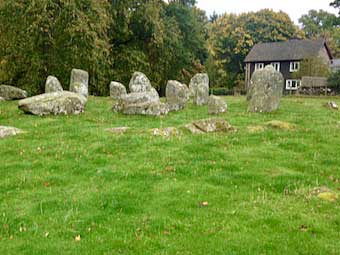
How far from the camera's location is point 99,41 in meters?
32.1

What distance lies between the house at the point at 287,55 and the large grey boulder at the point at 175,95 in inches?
1760

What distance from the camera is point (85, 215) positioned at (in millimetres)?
7688

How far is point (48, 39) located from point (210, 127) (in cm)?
2033

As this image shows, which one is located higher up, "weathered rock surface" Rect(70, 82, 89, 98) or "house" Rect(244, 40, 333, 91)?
"house" Rect(244, 40, 333, 91)

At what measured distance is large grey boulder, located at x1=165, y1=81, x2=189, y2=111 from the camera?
22.4 m

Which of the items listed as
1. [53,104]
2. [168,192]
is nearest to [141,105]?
[53,104]

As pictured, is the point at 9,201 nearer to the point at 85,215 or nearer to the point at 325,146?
the point at 85,215

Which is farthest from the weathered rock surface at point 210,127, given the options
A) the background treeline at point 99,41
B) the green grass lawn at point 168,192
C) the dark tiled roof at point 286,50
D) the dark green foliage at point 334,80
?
the dark tiled roof at point 286,50

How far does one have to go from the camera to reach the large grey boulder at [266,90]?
21.0 meters

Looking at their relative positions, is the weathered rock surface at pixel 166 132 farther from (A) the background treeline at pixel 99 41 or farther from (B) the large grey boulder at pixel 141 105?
(A) the background treeline at pixel 99 41

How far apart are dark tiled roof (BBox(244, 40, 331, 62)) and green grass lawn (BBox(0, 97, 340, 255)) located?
53772mm

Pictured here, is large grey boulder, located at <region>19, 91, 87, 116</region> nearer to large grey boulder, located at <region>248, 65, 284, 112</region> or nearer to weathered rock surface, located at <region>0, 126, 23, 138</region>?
weathered rock surface, located at <region>0, 126, 23, 138</region>

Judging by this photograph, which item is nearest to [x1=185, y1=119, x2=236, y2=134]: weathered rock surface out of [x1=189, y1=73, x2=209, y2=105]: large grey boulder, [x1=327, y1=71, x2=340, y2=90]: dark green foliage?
[x1=189, y1=73, x2=209, y2=105]: large grey boulder

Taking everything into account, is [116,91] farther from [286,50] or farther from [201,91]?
[286,50]
